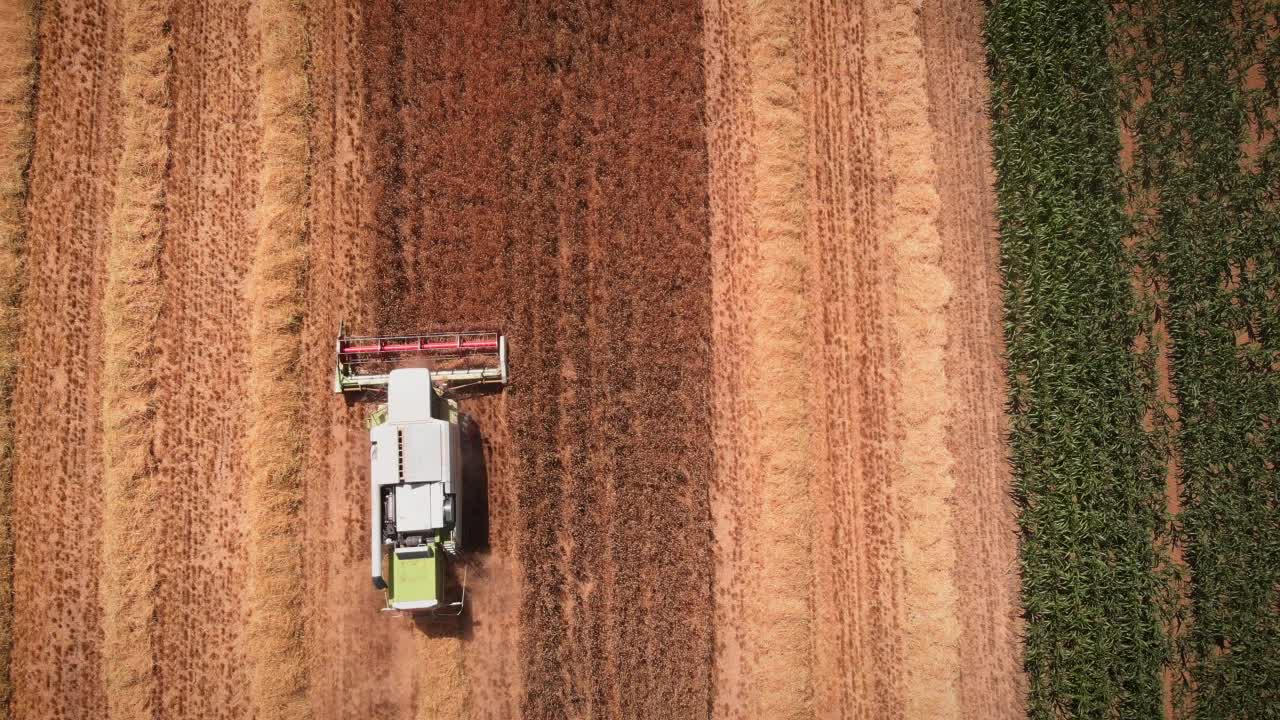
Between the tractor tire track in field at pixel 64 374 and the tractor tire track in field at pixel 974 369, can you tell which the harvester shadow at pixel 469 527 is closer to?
the tractor tire track in field at pixel 64 374

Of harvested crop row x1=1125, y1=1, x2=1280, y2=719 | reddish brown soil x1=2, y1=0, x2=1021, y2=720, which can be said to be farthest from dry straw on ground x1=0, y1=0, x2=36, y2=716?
harvested crop row x1=1125, y1=1, x2=1280, y2=719

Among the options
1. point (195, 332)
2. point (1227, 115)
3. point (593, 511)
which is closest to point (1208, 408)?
point (1227, 115)

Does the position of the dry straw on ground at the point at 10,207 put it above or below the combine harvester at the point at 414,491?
above

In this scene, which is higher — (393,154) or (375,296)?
(393,154)

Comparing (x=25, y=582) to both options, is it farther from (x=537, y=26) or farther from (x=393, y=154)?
(x=537, y=26)

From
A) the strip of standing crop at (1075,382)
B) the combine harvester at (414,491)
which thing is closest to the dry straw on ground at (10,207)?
the combine harvester at (414,491)
